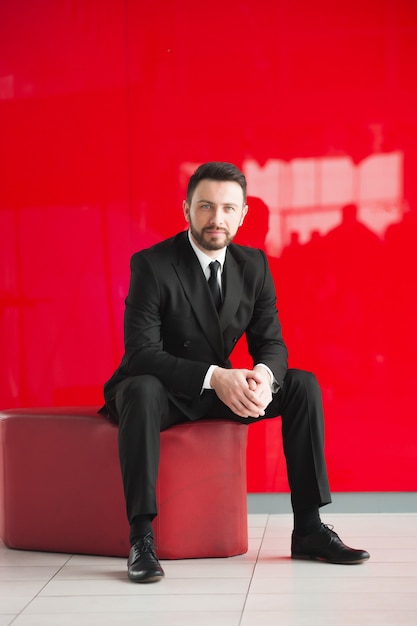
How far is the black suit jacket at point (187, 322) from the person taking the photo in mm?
2871

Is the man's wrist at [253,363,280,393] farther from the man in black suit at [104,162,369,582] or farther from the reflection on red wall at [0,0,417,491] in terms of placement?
the reflection on red wall at [0,0,417,491]

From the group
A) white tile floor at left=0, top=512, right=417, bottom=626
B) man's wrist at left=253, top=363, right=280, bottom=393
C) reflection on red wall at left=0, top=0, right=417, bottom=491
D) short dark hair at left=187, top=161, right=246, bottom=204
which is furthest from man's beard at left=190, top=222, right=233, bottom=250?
white tile floor at left=0, top=512, right=417, bottom=626

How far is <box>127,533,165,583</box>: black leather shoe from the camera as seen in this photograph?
2.59m

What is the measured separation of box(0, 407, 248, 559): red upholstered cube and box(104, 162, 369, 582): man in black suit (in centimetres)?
10

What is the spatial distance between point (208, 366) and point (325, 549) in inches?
25.0

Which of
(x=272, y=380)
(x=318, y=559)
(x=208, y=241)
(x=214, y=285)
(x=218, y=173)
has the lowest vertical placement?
(x=318, y=559)

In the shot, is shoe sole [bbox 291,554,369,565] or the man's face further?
the man's face

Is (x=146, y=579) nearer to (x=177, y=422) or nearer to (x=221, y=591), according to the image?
(x=221, y=591)

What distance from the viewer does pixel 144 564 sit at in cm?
260

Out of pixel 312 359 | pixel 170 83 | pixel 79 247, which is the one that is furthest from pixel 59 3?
pixel 312 359

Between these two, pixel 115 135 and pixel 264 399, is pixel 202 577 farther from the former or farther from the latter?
pixel 115 135

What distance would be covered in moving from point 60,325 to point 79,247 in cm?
32

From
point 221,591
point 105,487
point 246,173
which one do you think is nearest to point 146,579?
point 221,591

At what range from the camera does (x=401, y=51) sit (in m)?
3.83
